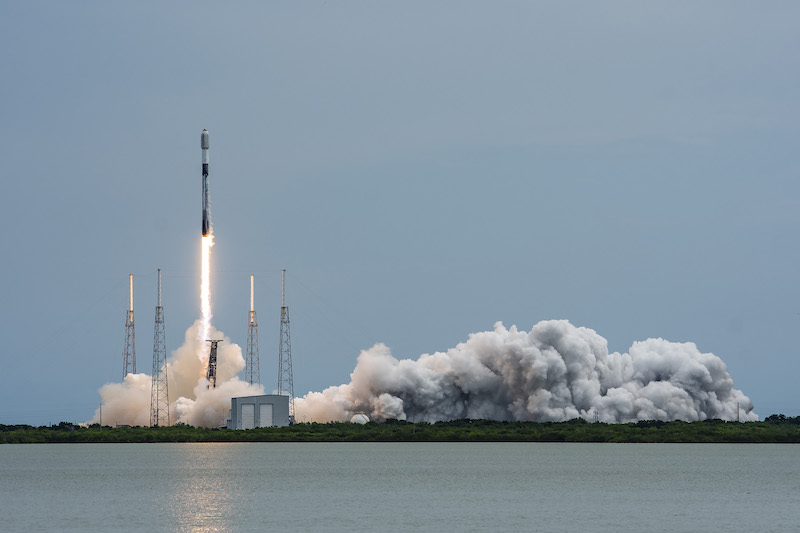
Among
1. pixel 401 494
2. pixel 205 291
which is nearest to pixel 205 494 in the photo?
pixel 401 494

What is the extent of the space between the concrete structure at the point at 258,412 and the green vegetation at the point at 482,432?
3.35 feet

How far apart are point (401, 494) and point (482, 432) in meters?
77.0

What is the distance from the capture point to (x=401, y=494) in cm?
7594

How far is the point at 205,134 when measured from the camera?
404 feet

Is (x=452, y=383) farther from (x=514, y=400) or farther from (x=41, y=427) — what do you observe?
(x=41, y=427)

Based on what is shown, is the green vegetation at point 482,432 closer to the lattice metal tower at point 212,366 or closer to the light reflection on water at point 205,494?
the lattice metal tower at point 212,366

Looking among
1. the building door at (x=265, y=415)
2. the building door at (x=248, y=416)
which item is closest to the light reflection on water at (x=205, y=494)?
the building door at (x=248, y=416)

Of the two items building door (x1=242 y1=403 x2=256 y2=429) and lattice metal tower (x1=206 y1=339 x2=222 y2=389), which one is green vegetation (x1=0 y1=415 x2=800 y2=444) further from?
lattice metal tower (x1=206 y1=339 x2=222 y2=389)

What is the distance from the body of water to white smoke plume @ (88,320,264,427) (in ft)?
47.0

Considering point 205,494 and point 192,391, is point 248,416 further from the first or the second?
point 205,494

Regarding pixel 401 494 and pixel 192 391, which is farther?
pixel 192 391

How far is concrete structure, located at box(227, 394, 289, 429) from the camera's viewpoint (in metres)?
140

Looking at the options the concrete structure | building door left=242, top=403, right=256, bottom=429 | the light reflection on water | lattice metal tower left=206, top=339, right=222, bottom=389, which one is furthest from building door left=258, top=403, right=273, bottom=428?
the light reflection on water

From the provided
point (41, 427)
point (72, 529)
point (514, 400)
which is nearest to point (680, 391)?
point (514, 400)
